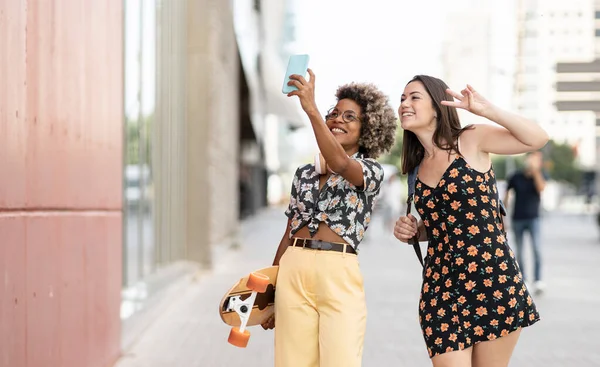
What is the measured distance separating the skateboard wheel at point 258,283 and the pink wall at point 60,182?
1.00m

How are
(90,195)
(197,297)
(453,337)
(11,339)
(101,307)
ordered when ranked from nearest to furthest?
Result: 1. (453,337)
2. (11,339)
3. (90,195)
4. (101,307)
5. (197,297)

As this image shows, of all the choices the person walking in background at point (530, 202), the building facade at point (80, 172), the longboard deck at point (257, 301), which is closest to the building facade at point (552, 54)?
the person walking in background at point (530, 202)

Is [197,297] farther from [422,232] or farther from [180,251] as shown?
[422,232]

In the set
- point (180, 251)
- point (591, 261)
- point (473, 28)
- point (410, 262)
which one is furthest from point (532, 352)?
point (473, 28)

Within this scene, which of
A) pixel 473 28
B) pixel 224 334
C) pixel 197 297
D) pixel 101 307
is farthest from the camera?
pixel 473 28

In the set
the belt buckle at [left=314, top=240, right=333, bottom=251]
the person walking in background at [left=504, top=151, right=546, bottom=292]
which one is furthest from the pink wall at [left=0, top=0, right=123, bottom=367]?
the person walking in background at [left=504, top=151, right=546, bottom=292]

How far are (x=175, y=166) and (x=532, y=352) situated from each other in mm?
6845

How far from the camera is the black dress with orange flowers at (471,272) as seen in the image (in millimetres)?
3391

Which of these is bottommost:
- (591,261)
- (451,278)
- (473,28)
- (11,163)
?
(591,261)

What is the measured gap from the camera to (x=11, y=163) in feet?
12.2

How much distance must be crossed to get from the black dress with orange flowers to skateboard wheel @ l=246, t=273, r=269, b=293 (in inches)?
26.6

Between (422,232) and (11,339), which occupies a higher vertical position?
(422,232)

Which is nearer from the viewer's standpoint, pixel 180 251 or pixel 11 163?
pixel 11 163

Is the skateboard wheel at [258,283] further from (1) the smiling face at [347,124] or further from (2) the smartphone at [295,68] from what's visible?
(2) the smartphone at [295,68]
